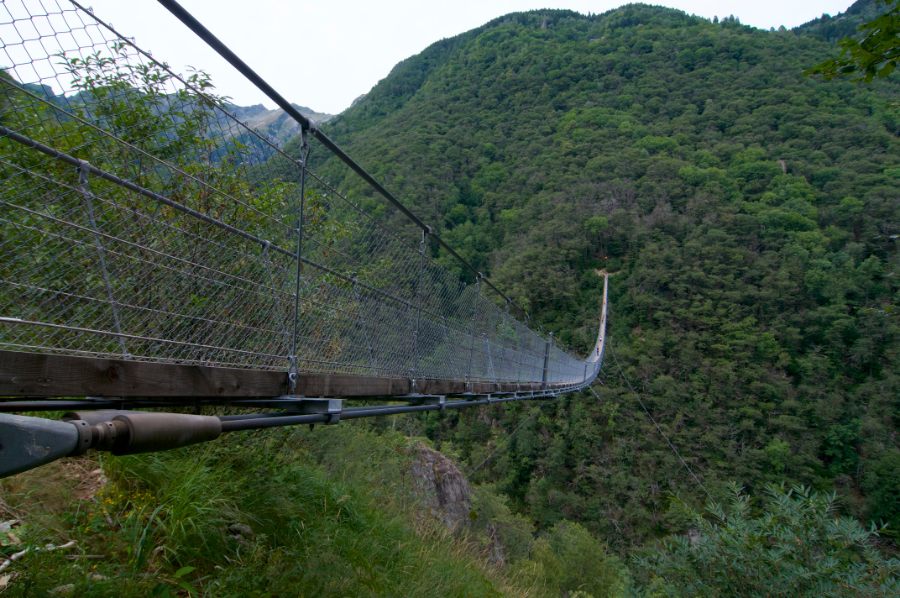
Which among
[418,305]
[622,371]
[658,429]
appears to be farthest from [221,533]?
[622,371]

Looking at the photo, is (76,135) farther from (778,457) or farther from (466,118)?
(466,118)

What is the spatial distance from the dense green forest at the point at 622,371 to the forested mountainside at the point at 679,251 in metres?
0.13

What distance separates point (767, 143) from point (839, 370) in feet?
68.7

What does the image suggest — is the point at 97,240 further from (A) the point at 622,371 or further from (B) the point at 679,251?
(B) the point at 679,251

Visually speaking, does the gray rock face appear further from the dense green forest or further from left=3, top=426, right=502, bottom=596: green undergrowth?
left=3, top=426, right=502, bottom=596: green undergrowth

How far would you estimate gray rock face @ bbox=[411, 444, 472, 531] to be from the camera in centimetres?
504

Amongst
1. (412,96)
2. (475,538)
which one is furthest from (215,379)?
(412,96)

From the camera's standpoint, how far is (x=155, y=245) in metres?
1.27

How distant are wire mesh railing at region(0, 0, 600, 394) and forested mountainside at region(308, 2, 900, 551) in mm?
4639

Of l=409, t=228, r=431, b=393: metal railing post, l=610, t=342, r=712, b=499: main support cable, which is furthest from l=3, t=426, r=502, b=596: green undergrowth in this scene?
l=610, t=342, r=712, b=499: main support cable

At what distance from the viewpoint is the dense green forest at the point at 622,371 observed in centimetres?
207

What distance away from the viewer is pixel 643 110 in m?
40.7

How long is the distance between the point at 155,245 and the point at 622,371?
19925 mm

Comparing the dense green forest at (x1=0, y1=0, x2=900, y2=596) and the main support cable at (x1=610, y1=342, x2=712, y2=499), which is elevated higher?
the dense green forest at (x1=0, y1=0, x2=900, y2=596)
